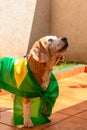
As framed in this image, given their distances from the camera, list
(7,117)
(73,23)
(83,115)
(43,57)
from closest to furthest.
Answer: (43,57) < (7,117) < (83,115) < (73,23)

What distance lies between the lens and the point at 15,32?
5.90 metres

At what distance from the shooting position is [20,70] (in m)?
2.90

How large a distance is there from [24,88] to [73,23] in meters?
3.90

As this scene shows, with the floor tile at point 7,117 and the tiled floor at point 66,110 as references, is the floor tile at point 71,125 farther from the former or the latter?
the floor tile at point 7,117

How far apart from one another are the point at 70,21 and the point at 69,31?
7.6 inches

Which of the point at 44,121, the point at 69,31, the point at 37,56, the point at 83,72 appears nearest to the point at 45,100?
the point at 44,121

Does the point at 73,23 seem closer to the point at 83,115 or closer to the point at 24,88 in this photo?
the point at 83,115

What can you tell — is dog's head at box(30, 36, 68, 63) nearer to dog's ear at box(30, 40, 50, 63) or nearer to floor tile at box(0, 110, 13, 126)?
dog's ear at box(30, 40, 50, 63)

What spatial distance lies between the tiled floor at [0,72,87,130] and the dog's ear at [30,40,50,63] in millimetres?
629

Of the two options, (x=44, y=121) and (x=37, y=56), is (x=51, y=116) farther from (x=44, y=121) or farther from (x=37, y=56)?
(x=37, y=56)

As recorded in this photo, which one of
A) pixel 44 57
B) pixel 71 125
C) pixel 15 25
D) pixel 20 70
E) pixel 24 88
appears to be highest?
pixel 15 25

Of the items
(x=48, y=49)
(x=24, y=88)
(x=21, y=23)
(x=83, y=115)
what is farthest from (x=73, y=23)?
(x=24, y=88)

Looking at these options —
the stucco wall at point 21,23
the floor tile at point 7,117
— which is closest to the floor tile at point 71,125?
the floor tile at point 7,117

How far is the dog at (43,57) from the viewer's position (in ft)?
9.30
